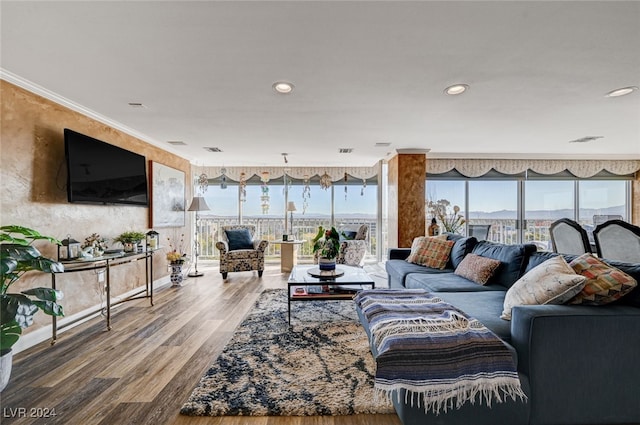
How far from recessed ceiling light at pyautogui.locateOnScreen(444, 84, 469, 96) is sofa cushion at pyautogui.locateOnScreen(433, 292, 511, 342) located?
1861 millimetres

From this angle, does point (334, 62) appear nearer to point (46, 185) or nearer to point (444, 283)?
point (444, 283)

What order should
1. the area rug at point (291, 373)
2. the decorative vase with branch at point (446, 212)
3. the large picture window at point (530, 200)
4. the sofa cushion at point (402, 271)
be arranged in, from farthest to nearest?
1. the large picture window at point (530, 200)
2. the decorative vase with branch at point (446, 212)
3. the sofa cushion at point (402, 271)
4. the area rug at point (291, 373)

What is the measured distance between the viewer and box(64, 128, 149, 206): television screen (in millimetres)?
2881

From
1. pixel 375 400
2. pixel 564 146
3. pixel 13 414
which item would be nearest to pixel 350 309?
pixel 375 400

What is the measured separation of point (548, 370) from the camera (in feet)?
4.99

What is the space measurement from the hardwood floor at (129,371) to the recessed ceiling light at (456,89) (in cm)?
267

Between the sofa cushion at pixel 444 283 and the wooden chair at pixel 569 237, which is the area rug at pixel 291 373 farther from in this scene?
the wooden chair at pixel 569 237

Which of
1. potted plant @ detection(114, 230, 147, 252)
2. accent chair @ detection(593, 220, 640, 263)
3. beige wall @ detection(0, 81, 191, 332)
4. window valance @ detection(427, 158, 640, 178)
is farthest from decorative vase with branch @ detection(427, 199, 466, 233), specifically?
beige wall @ detection(0, 81, 191, 332)

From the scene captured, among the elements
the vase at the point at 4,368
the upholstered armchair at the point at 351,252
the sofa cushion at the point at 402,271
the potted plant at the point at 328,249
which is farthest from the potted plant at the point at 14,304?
the upholstered armchair at the point at 351,252

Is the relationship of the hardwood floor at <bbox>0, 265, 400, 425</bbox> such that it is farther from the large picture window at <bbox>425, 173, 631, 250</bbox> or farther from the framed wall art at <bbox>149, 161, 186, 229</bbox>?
the large picture window at <bbox>425, 173, 631, 250</bbox>

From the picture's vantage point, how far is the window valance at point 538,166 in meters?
5.78

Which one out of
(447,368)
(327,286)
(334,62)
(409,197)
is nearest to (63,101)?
(334,62)

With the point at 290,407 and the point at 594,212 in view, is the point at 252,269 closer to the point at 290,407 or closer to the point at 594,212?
the point at 290,407

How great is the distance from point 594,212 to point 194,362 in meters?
7.96
